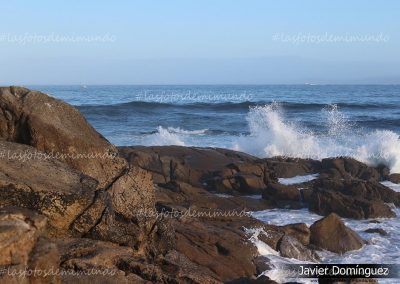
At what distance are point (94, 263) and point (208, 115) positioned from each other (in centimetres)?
3108

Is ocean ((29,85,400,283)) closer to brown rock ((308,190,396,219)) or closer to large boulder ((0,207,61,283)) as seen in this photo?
brown rock ((308,190,396,219))

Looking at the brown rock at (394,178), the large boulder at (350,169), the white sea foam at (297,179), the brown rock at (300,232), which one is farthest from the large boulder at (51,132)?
the brown rock at (394,178)

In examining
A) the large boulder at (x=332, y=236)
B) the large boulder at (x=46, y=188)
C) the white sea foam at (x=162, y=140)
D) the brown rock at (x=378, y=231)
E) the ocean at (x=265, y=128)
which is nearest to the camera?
the large boulder at (x=46, y=188)

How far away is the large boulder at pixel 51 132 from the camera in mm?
7117

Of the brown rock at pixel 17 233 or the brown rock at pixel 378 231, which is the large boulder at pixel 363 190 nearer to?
the brown rock at pixel 378 231

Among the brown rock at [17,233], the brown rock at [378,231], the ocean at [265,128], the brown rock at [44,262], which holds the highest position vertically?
the brown rock at [17,233]

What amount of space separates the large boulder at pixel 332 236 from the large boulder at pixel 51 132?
11.0 feet

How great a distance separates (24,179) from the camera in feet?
19.2

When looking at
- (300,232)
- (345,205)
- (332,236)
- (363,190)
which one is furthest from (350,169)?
(300,232)

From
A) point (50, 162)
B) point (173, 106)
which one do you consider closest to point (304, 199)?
point (50, 162)

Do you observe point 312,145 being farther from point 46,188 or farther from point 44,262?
point 44,262

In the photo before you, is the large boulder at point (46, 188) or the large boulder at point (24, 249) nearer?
the large boulder at point (24, 249)

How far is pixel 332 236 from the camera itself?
30.0ft

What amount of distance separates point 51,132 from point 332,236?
14.6ft
